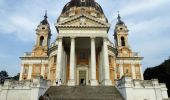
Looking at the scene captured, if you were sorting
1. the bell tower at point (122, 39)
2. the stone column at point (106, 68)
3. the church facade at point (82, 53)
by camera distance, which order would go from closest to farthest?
the stone column at point (106, 68) → the church facade at point (82, 53) → the bell tower at point (122, 39)

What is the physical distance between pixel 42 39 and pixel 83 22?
706 inches

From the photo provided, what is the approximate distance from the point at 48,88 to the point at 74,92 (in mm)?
3784

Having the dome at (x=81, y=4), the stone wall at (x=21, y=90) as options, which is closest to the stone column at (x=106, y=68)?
the stone wall at (x=21, y=90)

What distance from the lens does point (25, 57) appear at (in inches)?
1618

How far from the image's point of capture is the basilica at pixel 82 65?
18.0m

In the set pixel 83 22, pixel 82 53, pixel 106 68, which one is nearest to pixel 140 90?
pixel 106 68

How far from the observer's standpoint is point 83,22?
104 feet

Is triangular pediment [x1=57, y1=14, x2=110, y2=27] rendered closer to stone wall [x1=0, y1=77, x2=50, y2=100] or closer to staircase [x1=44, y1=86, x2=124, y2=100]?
staircase [x1=44, y1=86, x2=124, y2=100]

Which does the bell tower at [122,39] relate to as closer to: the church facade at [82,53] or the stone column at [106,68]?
the church facade at [82,53]

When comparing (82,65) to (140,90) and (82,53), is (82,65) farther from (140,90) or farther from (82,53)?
(140,90)

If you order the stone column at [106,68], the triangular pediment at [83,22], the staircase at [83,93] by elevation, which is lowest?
the staircase at [83,93]

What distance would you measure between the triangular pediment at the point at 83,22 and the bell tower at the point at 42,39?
14041 millimetres

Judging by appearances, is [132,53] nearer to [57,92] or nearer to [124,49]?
[124,49]

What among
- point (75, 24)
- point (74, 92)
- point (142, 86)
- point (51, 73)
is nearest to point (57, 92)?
point (74, 92)
